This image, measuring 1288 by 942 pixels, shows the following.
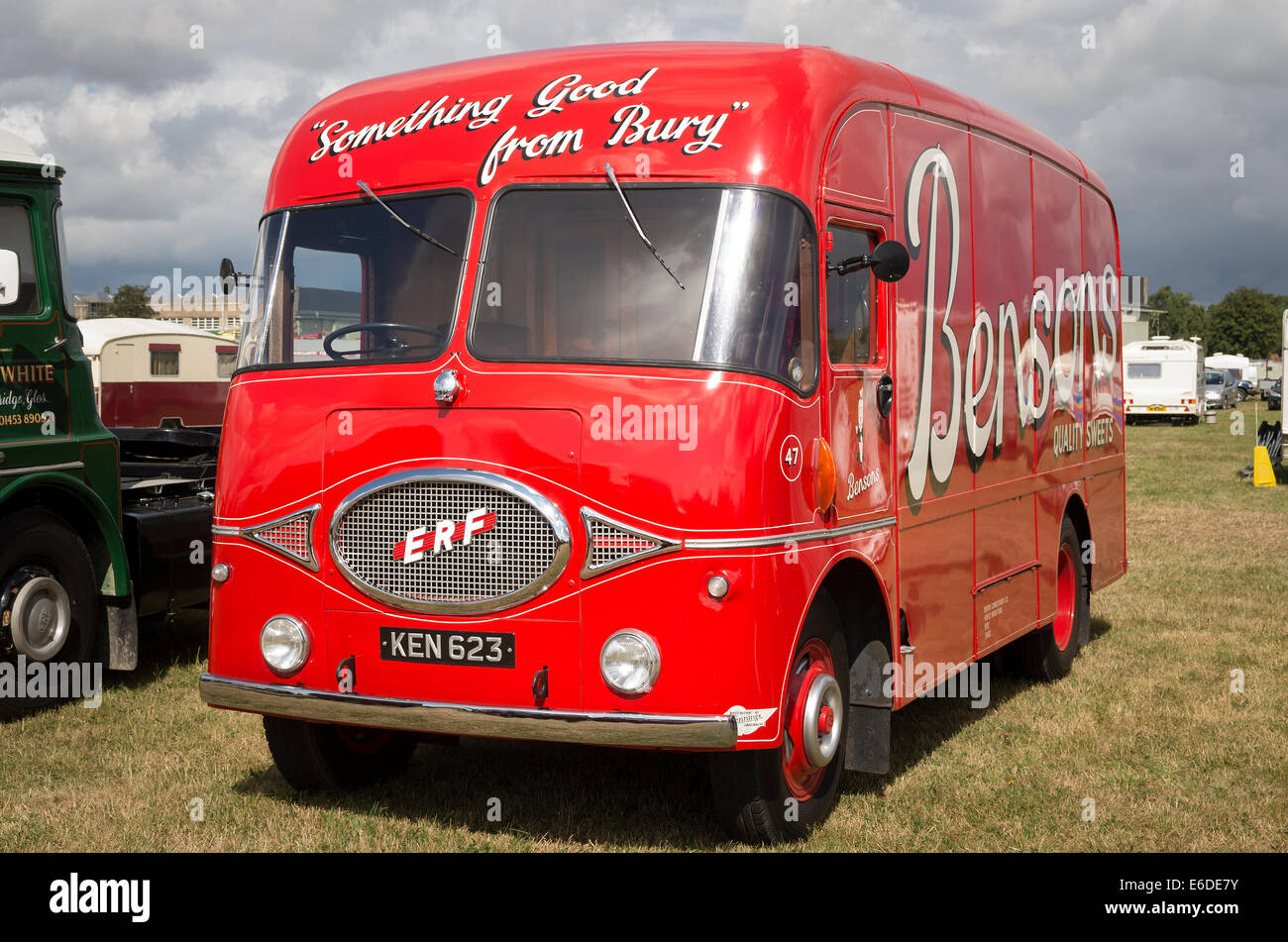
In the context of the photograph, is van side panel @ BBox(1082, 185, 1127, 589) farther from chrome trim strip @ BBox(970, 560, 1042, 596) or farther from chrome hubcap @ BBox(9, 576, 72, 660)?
chrome hubcap @ BBox(9, 576, 72, 660)

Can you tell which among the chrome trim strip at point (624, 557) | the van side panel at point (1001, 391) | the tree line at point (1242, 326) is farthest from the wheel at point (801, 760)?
the tree line at point (1242, 326)

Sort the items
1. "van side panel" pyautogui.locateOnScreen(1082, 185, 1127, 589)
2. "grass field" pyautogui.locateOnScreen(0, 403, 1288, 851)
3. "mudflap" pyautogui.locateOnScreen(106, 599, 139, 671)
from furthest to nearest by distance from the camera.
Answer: "van side panel" pyautogui.locateOnScreen(1082, 185, 1127, 589), "mudflap" pyautogui.locateOnScreen(106, 599, 139, 671), "grass field" pyautogui.locateOnScreen(0, 403, 1288, 851)

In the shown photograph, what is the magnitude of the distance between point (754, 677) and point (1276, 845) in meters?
2.37

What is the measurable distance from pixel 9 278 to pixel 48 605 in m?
1.84

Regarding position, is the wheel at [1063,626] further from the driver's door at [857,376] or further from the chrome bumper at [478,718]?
the chrome bumper at [478,718]

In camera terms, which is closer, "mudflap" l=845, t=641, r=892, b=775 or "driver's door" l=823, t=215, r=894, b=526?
"driver's door" l=823, t=215, r=894, b=526

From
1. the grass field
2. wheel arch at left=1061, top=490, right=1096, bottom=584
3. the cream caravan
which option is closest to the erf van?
the grass field

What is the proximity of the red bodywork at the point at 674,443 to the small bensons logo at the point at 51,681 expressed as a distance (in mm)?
2657

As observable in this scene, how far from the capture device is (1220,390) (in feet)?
205

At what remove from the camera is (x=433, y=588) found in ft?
17.3

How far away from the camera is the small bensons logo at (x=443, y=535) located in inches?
204

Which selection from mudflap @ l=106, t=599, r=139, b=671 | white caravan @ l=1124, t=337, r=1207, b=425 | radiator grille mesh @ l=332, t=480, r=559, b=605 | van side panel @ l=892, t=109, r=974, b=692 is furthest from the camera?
white caravan @ l=1124, t=337, r=1207, b=425

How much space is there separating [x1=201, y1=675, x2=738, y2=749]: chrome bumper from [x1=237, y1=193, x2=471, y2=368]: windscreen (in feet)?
4.35

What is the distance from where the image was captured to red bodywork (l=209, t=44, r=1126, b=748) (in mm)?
5008
